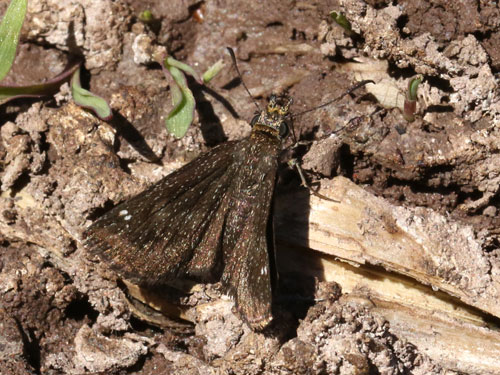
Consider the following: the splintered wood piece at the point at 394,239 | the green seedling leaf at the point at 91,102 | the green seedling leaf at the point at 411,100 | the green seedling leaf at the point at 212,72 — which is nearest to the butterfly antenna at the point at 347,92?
the green seedling leaf at the point at 411,100

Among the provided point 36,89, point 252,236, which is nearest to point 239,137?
point 252,236

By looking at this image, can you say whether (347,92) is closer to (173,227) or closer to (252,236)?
(252,236)

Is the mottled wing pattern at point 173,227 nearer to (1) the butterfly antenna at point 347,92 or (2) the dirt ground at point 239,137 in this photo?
(2) the dirt ground at point 239,137

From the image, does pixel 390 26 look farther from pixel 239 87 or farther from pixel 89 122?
pixel 89 122

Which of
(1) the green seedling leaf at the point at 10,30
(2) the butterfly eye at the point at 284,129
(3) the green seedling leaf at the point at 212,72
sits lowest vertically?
(2) the butterfly eye at the point at 284,129

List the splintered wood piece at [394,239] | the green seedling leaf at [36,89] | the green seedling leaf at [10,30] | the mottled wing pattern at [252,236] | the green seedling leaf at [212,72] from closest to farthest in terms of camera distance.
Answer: the mottled wing pattern at [252,236] → the splintered wood piece at [394,239] → the green seedling leaf at [10,30] → the green seedling leaf at [36,89] → the green seedling leaf at [212,72]

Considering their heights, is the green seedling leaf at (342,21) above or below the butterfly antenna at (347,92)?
above

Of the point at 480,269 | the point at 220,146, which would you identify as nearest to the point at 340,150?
the point at 220,146
